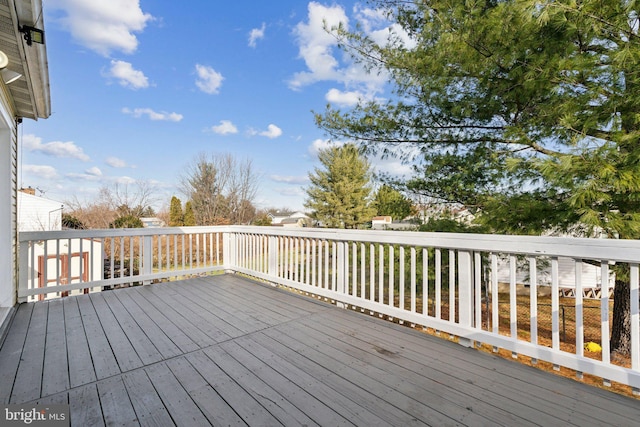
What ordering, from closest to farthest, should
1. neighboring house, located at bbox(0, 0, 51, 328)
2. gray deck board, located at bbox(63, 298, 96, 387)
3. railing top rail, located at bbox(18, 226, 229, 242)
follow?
gray deck board, located at bbox(63, 298, 96, 387) < neighboring house, located at bbox(0, 0, 51, 328) < railing top rail, located at bbox(18, 226, 229, 242)

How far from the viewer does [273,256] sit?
4645 mm

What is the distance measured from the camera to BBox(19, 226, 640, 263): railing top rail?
5.72 ft

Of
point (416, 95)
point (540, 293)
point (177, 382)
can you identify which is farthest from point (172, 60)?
point (540, 293)

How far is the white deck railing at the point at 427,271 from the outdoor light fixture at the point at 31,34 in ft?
7.66

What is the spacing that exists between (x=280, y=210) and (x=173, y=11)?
103ft

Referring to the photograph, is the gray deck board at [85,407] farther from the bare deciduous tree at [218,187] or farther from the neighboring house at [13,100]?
the bare deciduous tree at [218,187]

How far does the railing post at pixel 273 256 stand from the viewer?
4.61 meters

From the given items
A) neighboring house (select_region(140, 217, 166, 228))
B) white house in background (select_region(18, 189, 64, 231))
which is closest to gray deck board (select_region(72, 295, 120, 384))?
white house in background (select_region(18, 189, 64, 231))

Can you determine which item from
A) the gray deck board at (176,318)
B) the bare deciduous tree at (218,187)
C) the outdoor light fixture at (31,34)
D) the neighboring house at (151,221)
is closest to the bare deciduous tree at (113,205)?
the neighboring house at (151,221)

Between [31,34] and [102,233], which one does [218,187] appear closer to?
[102,233]

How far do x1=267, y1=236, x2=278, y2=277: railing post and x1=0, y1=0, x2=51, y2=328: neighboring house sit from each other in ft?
9.67

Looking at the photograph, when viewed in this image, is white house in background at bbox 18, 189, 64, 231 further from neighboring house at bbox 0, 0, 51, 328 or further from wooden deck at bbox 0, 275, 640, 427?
wooden deck at bbox 0, 275, 640, 427

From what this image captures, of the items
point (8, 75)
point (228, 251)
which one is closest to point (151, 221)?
point (228, 251)

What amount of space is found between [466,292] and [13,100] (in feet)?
17.7
